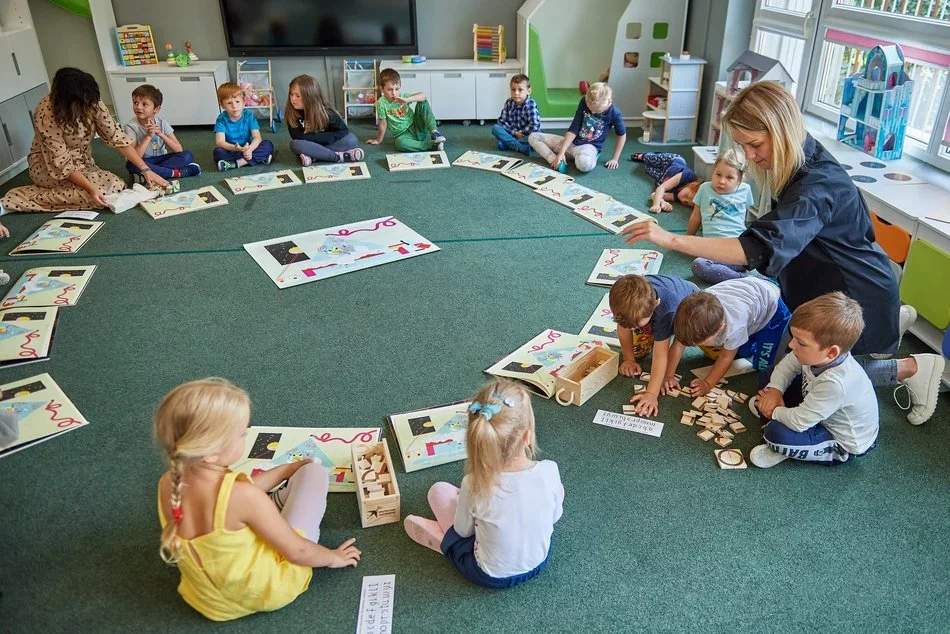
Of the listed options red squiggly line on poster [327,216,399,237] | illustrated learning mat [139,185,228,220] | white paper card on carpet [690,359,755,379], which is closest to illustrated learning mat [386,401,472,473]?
white paper card on carpet [690,359,755,379]

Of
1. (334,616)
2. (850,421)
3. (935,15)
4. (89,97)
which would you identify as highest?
(935,15)

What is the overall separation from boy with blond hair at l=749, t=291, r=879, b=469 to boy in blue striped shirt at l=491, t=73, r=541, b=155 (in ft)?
11.6

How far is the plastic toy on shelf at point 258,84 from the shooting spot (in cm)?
642

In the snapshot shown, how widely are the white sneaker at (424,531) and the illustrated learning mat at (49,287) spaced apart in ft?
7.61

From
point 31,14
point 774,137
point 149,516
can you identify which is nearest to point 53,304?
point 149,516

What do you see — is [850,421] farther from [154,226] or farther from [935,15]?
[154,226]

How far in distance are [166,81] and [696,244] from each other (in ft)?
Answer: 17.6

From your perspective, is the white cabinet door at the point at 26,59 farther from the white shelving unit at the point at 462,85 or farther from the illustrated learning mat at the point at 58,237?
the white shelving unit at the point at 462,85

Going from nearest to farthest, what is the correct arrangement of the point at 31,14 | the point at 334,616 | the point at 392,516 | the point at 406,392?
the point at 334,616 → the point at 392,516 → the point at 406,392 → the point at 31,14

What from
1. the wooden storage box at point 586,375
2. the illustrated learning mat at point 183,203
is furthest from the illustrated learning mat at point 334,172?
the wooden storage box at point 586,375

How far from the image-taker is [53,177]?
4.48 meters

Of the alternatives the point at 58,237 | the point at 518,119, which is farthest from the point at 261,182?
the point at 518,119

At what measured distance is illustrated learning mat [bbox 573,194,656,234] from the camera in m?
4.25

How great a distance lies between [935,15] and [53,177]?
203 inches
